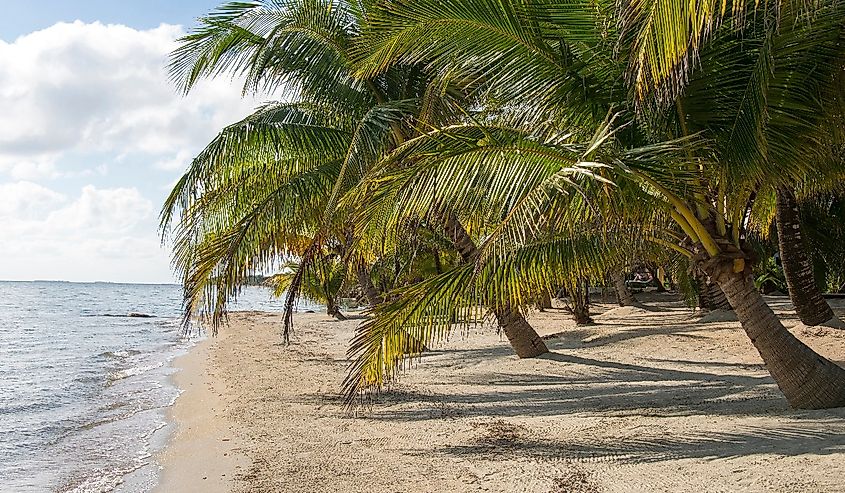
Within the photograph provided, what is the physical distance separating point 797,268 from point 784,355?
522cm

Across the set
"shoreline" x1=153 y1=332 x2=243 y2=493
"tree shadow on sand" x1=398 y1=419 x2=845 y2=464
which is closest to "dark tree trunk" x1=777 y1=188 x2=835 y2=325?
"tree shadow on sand" x1=398 y1=419 x2=845 y2=464

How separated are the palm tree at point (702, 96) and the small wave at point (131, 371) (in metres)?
12.6

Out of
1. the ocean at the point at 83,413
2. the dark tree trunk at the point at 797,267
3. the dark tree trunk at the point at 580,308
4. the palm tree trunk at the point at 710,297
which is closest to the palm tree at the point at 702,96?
Answer: the dark tree trunk at the point at 797,267

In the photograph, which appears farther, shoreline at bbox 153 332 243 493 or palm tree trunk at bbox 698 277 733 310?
palm tree trunk at bbox 698 277 733 310

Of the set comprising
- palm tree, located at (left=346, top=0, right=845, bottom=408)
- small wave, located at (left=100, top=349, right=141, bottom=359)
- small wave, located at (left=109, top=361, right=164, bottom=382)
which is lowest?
small wave, located at (left=100, top=349, right=141, bottom=359)

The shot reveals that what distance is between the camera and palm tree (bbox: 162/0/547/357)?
893cm

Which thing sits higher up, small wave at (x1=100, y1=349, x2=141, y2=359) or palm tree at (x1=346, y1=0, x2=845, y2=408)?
palm tree at (x1=346, y1=0, x2=845, y2=408)

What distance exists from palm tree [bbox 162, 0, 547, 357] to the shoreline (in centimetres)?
146

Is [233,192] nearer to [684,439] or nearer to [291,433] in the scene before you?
[291,433]

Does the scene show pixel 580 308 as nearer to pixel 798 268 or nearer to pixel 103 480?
pixel 798 268

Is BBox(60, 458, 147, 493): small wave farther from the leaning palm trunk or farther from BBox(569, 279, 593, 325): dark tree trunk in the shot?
BBox(569, 279, 593, 325): dark tree trunk

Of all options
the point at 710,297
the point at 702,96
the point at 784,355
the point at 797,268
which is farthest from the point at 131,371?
the point at 702,96

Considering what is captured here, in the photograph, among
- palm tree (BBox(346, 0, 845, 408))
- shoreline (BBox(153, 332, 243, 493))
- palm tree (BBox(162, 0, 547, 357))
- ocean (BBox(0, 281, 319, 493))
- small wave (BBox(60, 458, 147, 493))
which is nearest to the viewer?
palm tree (BBox(346, 0, 845, 408))

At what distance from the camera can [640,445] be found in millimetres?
6000
